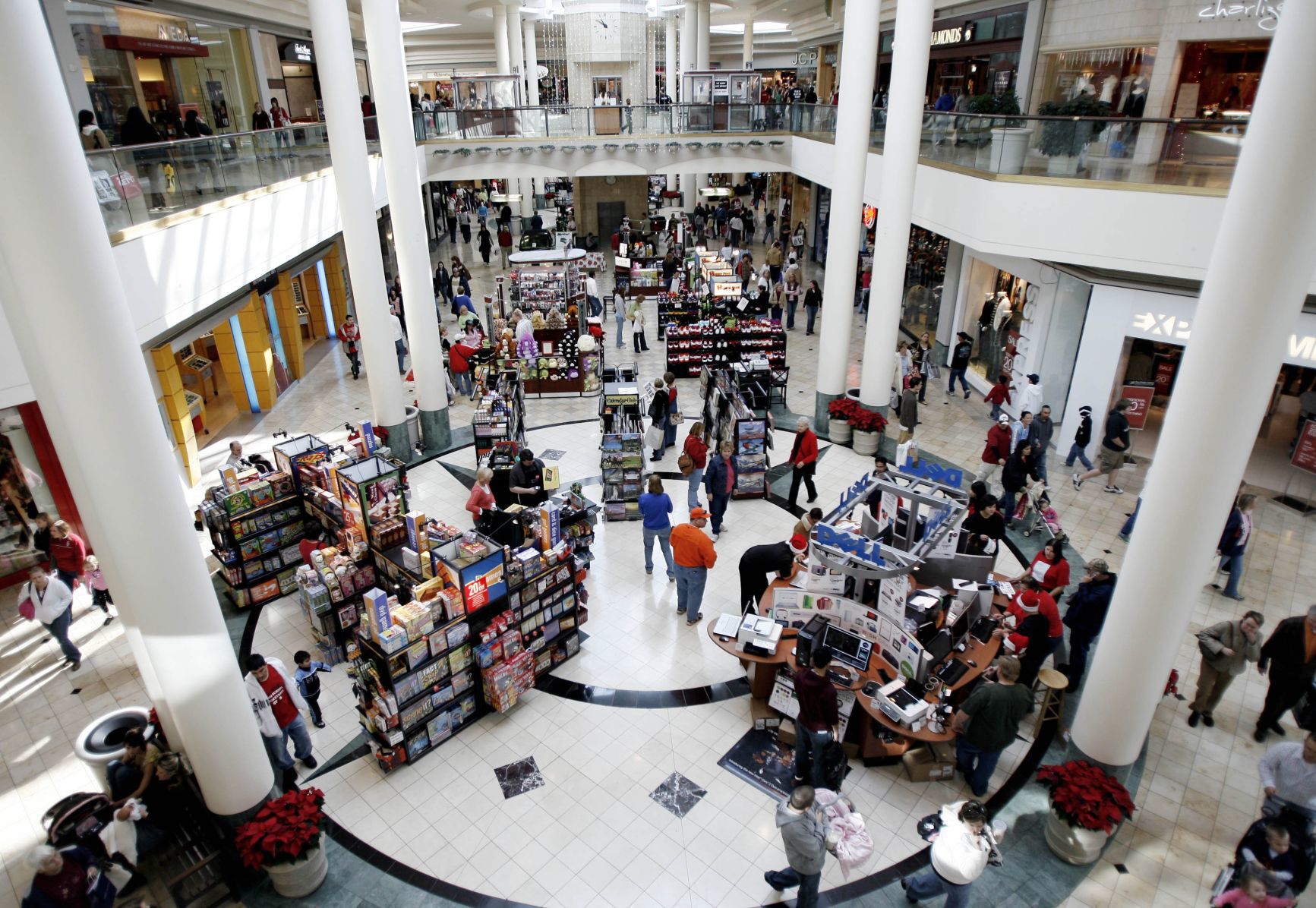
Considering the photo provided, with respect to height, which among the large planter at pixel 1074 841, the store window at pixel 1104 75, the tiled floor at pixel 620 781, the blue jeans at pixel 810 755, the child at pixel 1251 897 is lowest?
the tiled floor at pixel 620 781

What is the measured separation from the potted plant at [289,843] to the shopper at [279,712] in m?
0.77

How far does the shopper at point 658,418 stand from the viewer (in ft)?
37.2

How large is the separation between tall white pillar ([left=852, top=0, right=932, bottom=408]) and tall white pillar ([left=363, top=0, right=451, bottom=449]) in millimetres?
6735

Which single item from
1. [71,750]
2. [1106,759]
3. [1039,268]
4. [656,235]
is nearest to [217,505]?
[71,750]

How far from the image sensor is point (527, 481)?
33.4 feet

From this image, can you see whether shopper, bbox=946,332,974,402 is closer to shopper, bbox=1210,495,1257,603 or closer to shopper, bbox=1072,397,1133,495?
shopper, bbox=1072,397,1133,495

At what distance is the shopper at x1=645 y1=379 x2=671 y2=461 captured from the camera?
37.2ft

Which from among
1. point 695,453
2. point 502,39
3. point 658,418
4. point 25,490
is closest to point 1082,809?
point 695,453

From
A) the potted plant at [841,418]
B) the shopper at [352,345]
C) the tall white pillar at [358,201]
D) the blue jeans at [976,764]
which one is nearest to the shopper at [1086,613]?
the blue jeans at [976,764]

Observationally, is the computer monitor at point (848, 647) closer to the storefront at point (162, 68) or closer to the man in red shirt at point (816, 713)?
the man in red shirt at point (816, 713)

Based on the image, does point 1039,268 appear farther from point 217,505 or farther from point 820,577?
point 217,505

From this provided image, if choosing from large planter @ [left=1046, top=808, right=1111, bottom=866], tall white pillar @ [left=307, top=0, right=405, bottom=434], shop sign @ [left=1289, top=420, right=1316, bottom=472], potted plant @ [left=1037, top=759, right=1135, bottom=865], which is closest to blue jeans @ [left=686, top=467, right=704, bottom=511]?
tall white pillar @ [left=307, top=0, right=405, bottom=434]

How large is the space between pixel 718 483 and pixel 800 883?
5.33m

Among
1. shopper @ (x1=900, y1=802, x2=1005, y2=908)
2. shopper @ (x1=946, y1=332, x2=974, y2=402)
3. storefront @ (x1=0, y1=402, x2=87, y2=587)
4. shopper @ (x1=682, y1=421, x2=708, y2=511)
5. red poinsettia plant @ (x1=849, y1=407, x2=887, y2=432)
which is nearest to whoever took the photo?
shopper @ (x1=900, y1=802, x2=1005, y2=908)
